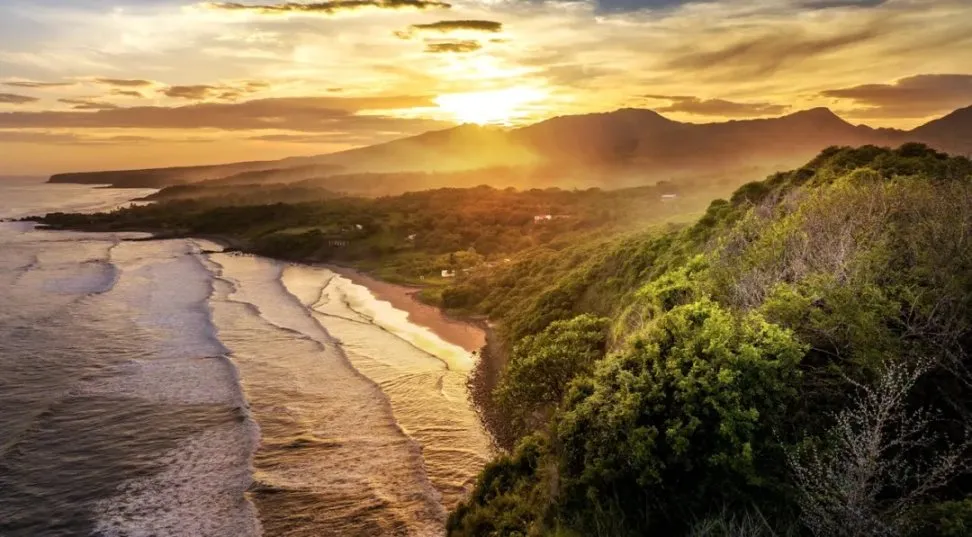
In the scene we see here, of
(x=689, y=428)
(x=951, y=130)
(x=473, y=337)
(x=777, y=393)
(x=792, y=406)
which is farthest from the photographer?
(x=951, y=130)

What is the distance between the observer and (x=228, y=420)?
29844 millimetres

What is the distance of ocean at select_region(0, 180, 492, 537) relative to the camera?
72.3ft

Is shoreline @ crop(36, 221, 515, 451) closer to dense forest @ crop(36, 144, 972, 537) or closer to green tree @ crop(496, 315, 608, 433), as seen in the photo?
dense forest @ crop(36, 144, 972, 537)

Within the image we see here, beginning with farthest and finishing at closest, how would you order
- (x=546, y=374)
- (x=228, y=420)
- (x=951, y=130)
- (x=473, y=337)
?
(x=951, y=130)
(x=473, y=337)
(x=228, y=420)
(x=546, y=374)

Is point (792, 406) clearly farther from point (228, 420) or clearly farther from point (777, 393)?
point (228, 420)

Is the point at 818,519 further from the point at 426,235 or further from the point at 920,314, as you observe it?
the point at 426,235

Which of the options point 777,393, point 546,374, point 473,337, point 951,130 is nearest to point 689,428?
point 777,393

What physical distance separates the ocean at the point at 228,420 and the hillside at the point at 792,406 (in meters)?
5.70

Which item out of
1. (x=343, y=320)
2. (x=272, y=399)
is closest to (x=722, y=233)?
(x=272, y=399)

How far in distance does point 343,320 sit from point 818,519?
1725 inches

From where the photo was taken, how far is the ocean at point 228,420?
22.0 metres

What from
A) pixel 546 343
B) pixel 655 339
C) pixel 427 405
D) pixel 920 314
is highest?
pixel 920 314

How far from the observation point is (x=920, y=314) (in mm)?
15570

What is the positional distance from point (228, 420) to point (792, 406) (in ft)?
82.9
